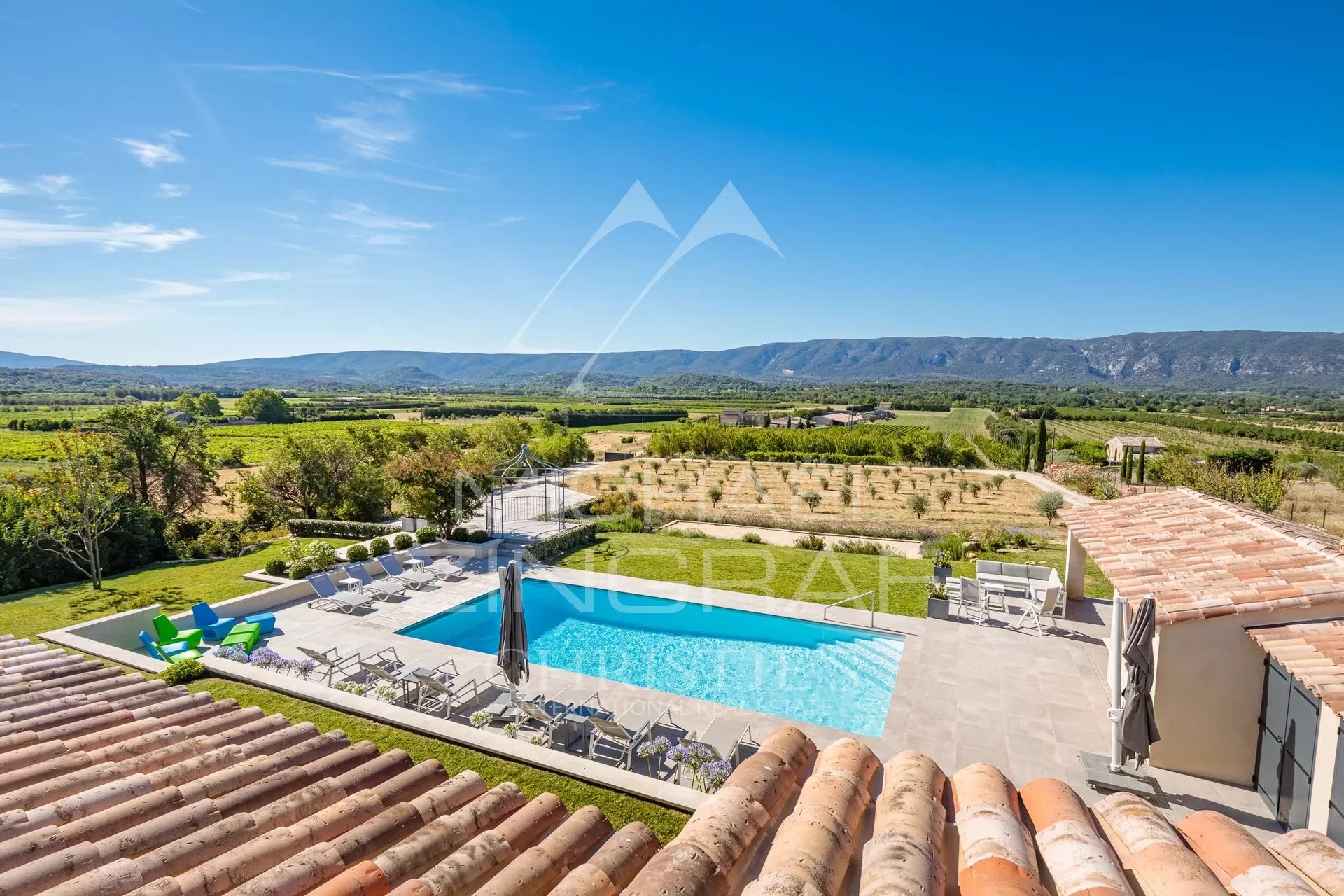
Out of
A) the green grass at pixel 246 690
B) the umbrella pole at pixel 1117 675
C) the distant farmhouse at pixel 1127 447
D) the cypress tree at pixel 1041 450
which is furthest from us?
the cypress tree at pixel 1041 450

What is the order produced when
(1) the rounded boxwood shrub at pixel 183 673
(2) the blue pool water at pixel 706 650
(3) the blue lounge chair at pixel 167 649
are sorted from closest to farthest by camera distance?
(1) the rounded boxwood shrub at pixel 183 673 < (2) the blue pool water at pixel 706 650 < (3) the blue lounge chair at pixel 167 649

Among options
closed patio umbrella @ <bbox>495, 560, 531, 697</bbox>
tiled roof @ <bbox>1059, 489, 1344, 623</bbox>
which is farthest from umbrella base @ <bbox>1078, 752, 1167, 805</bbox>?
closed patio umbrella @ <bbox>495, 560, 531, 697</bbox>

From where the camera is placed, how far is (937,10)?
14.1m

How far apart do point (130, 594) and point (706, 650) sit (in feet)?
36.6

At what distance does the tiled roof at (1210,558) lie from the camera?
6.09m

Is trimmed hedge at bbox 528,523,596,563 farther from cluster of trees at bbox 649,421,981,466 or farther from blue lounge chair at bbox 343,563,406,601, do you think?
cluster of trees at bbox 649,421,981,466

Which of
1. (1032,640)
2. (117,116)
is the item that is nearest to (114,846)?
(1032,640)

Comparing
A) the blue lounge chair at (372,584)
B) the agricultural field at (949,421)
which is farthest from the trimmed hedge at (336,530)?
the agricultural field at (949,421)

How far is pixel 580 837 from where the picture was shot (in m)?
3.12

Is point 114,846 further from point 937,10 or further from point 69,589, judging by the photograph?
point 937,10

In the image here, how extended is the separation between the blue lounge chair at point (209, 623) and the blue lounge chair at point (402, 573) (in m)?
3.20

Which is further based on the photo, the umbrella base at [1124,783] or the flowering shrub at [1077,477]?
the flowering shrub at [1077,477]

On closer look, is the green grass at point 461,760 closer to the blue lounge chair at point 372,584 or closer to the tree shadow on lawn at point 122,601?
the blue lounge chair at point 372,584

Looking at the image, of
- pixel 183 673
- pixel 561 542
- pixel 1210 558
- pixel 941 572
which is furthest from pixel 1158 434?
pixel 183 673
